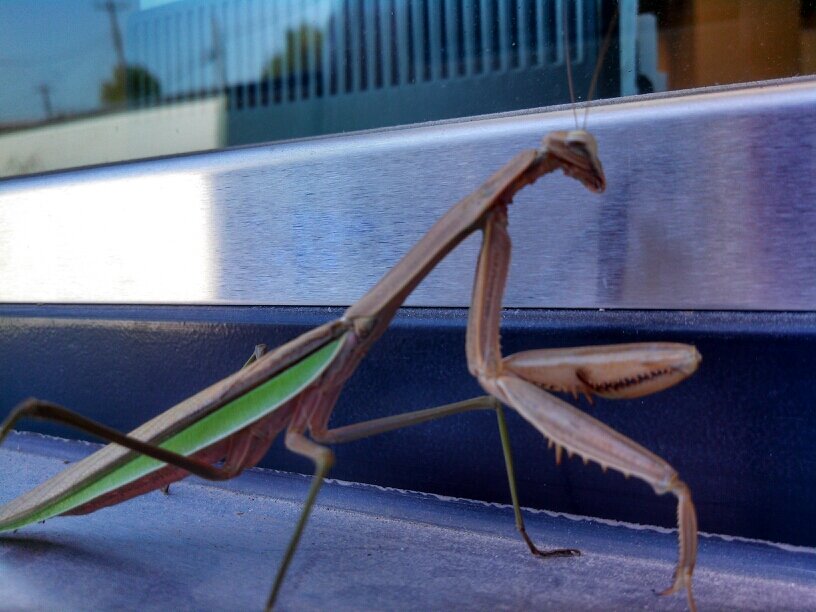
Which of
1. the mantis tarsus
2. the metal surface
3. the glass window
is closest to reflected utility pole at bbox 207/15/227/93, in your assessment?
the glass window

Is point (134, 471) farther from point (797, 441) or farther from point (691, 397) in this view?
point (797, 441)

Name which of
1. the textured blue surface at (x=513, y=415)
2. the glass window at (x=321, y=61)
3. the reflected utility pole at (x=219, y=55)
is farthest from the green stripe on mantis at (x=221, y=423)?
the reflected utility pole at (x=219, y=55)

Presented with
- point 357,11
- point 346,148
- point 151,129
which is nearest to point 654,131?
point 346,148

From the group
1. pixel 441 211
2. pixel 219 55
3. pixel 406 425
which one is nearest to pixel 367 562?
pixel 406 425

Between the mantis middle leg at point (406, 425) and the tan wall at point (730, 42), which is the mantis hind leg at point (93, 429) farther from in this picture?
the tan wall at point (730, 42)

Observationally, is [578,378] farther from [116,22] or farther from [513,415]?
[116,22]

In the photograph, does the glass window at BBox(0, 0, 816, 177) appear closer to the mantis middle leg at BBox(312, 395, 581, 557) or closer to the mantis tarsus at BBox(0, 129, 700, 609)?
the mantis tarsus at BBox(0, 129, 700, 609)
